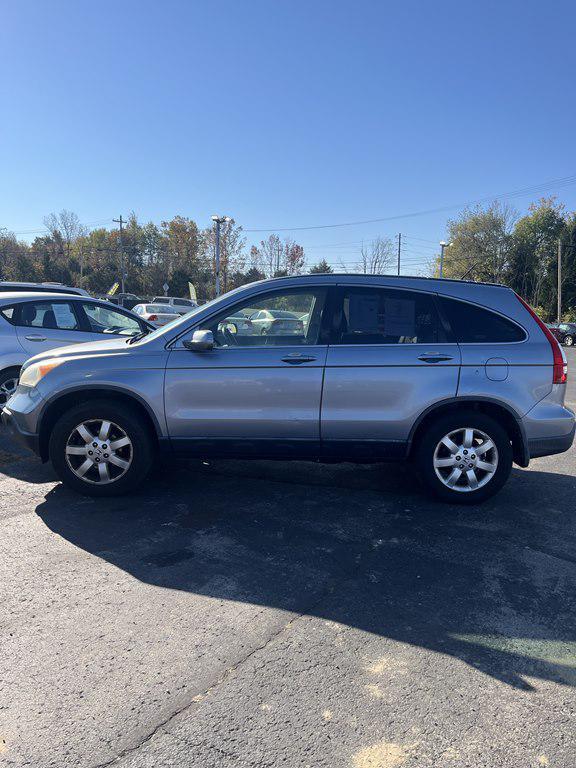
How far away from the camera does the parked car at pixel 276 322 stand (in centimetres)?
460

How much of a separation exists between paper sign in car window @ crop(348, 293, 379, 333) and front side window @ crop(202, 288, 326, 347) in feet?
0.84

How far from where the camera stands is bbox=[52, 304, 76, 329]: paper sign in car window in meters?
7.73

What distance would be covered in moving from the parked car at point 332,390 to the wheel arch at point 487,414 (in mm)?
12

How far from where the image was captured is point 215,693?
7.82 ft

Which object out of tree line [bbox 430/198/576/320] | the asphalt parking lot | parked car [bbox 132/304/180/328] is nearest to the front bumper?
the asphalt parking lot

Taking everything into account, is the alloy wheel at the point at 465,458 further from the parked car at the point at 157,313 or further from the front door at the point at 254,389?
the parked car at the point at 157,313

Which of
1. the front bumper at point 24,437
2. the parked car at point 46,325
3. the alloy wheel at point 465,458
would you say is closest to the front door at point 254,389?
the alloy wheel at point 465,458

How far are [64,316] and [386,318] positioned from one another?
16.9 ft

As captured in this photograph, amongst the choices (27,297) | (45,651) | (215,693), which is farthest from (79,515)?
(27,297)

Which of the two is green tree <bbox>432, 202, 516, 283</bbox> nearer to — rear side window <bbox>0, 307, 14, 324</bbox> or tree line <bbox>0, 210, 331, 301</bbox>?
tree line <bbox>0, 210, 331, 301</bbox>

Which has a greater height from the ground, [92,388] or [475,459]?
[92,388]

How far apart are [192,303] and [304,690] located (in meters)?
35.8

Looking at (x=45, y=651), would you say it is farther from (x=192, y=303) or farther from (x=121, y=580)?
(x=192, y=303)

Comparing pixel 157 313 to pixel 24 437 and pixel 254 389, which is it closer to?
pixel 24 437
